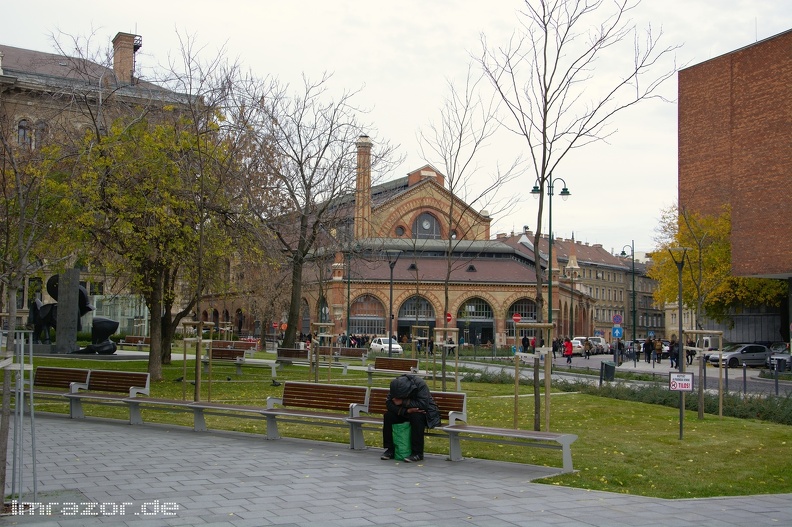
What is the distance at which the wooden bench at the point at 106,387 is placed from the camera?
1439 cm

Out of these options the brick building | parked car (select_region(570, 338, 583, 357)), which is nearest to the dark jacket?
the brick building

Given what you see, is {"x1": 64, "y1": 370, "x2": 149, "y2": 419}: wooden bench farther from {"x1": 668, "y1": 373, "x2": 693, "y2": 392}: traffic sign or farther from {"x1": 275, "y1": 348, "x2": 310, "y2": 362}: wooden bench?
{"x1": 275, "y1": 348, "x2": 310, "y2": 362}: wooden bench

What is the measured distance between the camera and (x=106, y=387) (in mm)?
15148

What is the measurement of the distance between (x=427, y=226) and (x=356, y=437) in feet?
225

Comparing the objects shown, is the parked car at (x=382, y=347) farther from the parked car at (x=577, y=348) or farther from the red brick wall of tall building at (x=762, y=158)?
the red brick wall of tall building at (x=762, y=158)

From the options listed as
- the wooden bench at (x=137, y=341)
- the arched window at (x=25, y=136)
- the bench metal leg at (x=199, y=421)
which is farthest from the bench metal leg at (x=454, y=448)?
the wooden bench at (x=137, y=341)

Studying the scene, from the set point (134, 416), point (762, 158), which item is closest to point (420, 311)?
point (762, 158)

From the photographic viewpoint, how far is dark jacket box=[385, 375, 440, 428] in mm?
10945

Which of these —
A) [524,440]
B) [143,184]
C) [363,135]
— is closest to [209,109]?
[143,184]

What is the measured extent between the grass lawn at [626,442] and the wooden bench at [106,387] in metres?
0.68

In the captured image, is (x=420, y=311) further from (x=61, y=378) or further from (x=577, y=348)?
(x=61, y=378)

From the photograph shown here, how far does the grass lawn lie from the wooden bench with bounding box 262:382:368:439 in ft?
1.58

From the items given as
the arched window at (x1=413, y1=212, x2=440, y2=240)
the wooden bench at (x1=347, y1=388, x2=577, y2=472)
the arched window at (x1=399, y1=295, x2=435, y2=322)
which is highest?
the arched window at (x1=413, y1=212, x2=440, y2=240)

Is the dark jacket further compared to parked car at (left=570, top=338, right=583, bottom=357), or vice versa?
parked car at (left=570, top=338, right=583, bottom=357)
